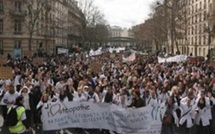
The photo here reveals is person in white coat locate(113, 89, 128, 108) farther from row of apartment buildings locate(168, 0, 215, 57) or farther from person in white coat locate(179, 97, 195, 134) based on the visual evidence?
row of apartment buildings locate(168, 0, 215, 57)

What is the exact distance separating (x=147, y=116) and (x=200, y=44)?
252 feet

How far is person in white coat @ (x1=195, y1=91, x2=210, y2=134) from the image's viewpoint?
11508 millimetres

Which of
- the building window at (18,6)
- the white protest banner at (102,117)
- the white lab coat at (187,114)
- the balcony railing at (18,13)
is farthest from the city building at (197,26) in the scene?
the white protest banner at (102,117)

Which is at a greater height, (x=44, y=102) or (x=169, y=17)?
(x=169, y=17)

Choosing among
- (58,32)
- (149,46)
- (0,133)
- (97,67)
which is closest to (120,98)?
(0,133)

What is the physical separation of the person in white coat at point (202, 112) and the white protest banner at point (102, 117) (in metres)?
1.49

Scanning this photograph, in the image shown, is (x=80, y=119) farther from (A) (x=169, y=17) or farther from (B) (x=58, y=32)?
(B) (x=58, y=32)

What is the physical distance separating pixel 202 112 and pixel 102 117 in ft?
9.66

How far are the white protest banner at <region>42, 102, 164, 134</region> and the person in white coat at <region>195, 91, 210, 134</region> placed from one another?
4.87ft

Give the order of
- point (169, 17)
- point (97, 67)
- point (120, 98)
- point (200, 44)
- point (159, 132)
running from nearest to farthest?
1. point (159, 132)
2. point (120, 98)
3. point (97, 67)
4. point (169, 17)
5. point (200, 44)

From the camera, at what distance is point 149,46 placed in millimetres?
138000

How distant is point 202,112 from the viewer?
11570 mm

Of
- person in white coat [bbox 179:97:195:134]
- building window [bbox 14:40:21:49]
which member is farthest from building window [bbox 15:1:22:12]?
person in white coat [bbox 179:97:195:134]

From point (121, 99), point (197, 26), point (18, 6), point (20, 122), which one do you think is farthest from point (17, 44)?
point (20, 122)
